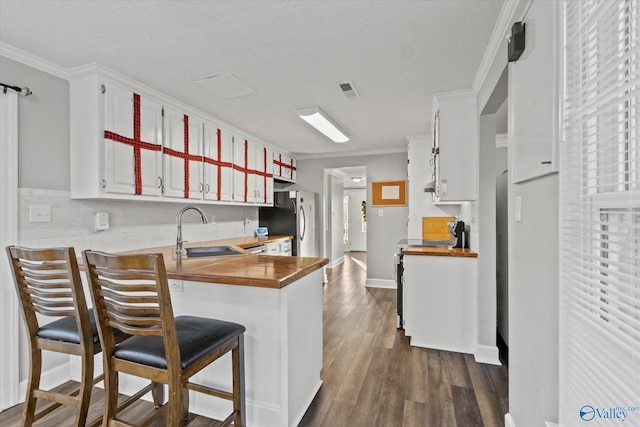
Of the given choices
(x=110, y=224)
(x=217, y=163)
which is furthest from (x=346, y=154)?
(x=110, y=224)

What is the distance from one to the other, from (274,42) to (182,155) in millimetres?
1644

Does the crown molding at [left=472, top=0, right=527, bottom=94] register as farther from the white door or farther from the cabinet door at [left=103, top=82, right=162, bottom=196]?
the white door

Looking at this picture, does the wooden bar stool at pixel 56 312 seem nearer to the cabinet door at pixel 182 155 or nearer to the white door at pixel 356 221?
the cabinet door at pixel 182 155

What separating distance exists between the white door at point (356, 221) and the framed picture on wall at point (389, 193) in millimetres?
4309

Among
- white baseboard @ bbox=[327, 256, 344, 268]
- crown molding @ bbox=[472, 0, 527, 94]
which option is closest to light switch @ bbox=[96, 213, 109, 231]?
crown molding @ bbox=[472, 0, 527, 94]

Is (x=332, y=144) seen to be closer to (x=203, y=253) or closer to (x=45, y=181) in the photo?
(x=203, y=253)

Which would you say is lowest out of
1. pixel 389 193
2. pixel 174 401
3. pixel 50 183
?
pixel 174 401

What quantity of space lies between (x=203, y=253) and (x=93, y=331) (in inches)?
48.9

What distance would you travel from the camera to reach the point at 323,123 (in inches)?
144

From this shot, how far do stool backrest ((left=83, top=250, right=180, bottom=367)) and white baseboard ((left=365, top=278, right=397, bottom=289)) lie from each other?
4.23m

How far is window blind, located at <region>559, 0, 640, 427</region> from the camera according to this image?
76 cm

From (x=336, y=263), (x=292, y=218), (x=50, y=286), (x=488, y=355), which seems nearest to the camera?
(x=50, y=286)

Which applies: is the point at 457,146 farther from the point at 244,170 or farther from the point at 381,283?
the point at 381,283

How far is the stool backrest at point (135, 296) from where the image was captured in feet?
3.86
